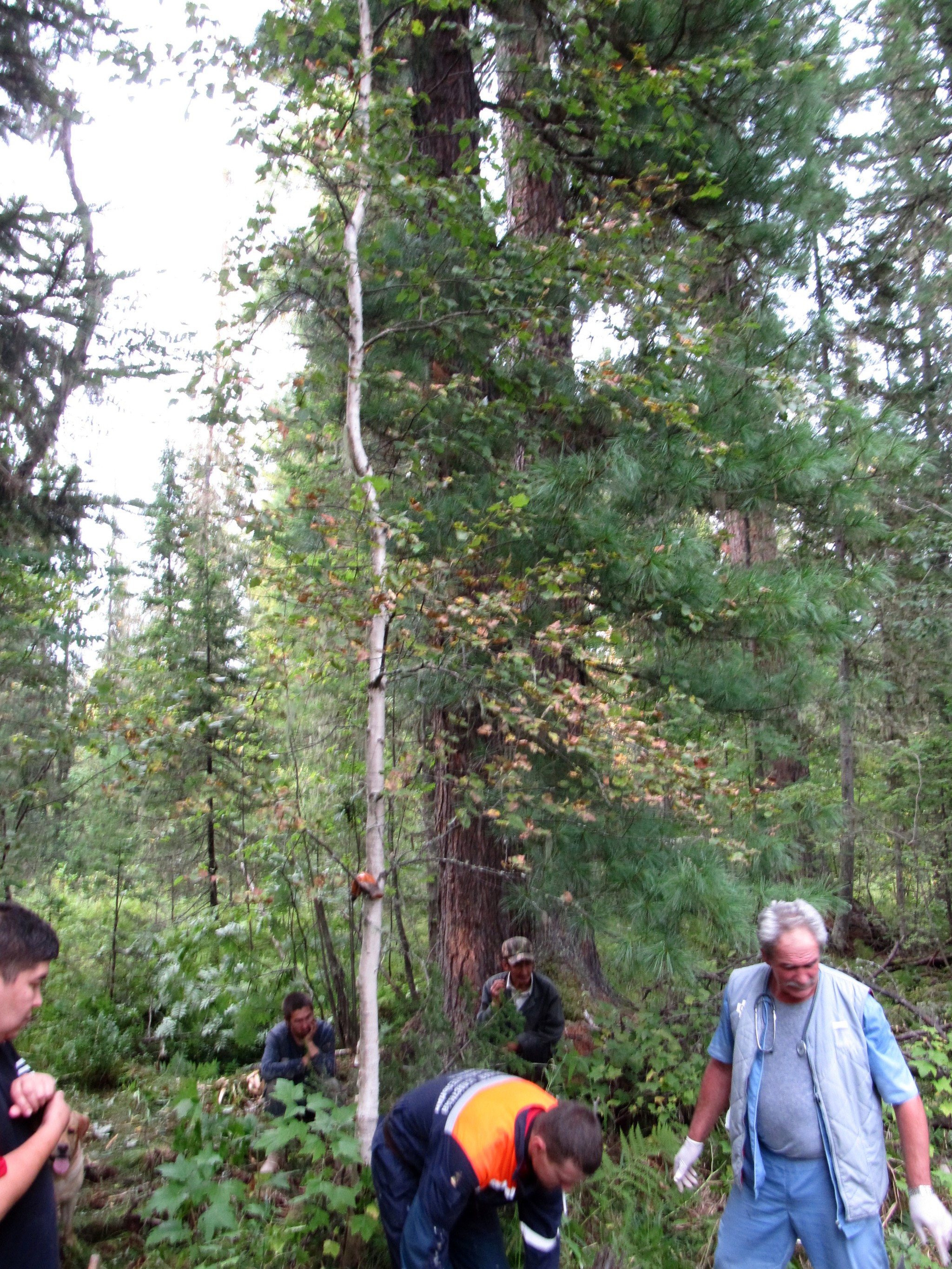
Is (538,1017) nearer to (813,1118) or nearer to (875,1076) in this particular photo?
(813,1118)

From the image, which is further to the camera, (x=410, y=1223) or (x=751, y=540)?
(x=751, y=540)

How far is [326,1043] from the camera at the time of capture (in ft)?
17.1

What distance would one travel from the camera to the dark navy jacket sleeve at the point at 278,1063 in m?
4.93

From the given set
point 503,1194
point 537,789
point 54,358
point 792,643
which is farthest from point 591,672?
point 54,358

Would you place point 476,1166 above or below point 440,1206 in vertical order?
above

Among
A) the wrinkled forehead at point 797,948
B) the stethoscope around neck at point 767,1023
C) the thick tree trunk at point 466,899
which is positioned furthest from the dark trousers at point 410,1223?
the thick tree trunk at point 466,899

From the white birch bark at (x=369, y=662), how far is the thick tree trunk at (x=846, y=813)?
6.54m

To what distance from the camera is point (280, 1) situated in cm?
443

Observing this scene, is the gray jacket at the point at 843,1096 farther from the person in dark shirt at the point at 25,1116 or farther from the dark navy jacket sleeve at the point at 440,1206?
the person in dark shirt at the point at 25,1116

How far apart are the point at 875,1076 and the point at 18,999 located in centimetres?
263

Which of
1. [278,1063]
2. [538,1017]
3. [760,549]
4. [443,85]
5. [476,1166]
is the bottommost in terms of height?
[278,1063]

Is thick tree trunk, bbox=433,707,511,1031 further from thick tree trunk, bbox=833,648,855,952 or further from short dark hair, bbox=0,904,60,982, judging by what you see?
thick tree trunk, bbox=833,648,855,952

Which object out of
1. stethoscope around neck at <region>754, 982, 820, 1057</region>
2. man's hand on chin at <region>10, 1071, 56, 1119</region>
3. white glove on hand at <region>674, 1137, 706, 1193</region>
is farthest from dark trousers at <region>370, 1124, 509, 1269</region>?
man's hand on chin at <region>10, 1071, 56, 1119</region>

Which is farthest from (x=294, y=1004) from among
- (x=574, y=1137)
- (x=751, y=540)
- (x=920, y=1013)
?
(x=751, y=540)
